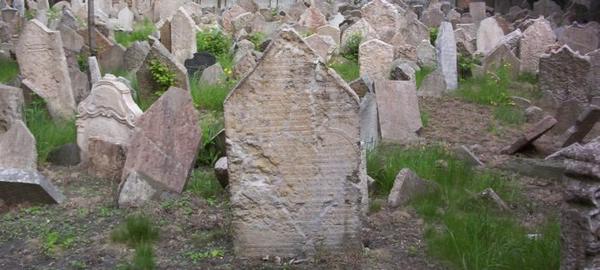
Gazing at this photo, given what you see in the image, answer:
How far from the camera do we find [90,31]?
415 inches

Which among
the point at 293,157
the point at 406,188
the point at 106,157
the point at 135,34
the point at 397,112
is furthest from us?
the point at 135,34

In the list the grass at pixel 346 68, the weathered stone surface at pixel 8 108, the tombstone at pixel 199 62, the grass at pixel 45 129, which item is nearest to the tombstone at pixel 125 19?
the tombstone at pixel 199 62

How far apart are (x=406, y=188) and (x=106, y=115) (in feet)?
9.24

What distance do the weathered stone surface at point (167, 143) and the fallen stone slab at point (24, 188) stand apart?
558 mm

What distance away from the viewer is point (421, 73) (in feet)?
35.0

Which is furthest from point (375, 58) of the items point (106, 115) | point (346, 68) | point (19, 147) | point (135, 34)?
point (135, 34)

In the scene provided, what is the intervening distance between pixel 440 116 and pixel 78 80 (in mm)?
4177

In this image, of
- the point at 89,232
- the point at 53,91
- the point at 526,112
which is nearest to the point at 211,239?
the point at 89,232

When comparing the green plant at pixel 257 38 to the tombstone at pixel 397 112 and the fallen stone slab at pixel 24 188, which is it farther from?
the fallen stone slab at pixel 24 188

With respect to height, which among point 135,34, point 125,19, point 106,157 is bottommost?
point 106,157

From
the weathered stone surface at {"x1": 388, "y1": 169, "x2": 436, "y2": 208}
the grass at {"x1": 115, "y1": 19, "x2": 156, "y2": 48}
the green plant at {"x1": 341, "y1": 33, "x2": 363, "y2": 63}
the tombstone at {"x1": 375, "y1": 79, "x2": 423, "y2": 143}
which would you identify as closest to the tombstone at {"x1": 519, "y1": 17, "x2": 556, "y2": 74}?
the green plant at {"x1": 341, "y1": 33, "x2": 363, "y2": 63}

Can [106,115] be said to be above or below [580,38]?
below

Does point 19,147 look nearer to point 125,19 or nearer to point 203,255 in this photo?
point 203,255

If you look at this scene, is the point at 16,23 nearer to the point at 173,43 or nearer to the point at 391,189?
the point at 173,43
